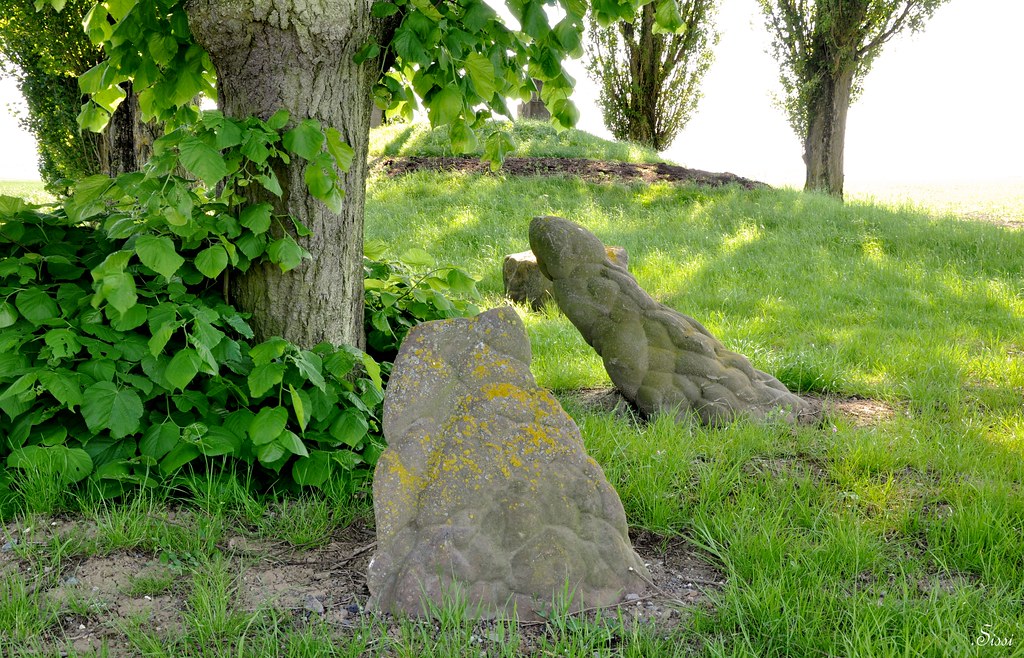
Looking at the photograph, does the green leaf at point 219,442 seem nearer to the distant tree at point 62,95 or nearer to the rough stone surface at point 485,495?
the rough stone surface at point 485,495

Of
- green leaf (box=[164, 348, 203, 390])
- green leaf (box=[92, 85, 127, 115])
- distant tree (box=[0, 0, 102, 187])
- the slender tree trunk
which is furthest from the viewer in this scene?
distant tree (box=[0, 0, 102, 187])

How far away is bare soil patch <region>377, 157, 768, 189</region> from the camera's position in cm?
1344

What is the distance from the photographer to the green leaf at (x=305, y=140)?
3.09 metres

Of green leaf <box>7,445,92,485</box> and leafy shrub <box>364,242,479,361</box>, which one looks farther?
leafy shrub <box>364,242,479,361</box>

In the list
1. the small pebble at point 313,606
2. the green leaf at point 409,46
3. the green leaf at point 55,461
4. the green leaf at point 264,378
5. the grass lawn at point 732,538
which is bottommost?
the small pebble at point 313,606

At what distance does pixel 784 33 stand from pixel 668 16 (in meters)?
12.6

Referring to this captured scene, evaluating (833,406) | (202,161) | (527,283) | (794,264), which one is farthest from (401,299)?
(794,264)

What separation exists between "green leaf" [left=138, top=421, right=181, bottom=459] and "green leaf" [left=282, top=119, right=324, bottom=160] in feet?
4.27

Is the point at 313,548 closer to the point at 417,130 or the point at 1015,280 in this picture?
the point at 1015,280

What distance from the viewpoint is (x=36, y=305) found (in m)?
3.33

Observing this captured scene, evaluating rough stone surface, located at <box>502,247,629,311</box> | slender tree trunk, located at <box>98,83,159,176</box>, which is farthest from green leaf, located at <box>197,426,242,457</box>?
rough stone surface, located at <box>502,247,629,311</box>

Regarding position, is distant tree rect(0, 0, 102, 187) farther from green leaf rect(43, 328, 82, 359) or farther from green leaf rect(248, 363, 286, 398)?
green leaf rect(248, 363, 286, 398)

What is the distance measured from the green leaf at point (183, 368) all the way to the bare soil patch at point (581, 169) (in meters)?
10.6

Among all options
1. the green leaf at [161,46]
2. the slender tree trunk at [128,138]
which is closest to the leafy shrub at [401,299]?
the green leaf at [161,46]
